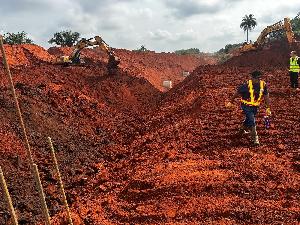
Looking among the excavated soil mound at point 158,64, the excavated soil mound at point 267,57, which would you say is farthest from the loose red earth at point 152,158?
the excavated soil mound at point 158,64

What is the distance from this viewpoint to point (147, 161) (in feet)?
27.1

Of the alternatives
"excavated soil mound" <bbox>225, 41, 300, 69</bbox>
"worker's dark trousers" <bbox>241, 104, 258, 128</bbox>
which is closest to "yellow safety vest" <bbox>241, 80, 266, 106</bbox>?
"worker's dark trousers" <bbox>241, 104, 258, 128</bbox>

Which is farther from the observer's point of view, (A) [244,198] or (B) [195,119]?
(B) [195,119]

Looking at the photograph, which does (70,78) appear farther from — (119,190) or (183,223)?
(183,223)

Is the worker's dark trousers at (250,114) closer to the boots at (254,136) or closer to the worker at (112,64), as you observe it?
the boots at (254,136)

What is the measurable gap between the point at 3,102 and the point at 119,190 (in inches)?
205

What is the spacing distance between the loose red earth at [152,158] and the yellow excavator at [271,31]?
6.46m

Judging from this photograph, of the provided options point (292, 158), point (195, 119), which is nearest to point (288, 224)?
point (292, 158)

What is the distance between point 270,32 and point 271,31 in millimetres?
251

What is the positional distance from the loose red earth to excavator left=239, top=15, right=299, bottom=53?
6464 mm

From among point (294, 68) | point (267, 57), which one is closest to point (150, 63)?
point (267, 57)

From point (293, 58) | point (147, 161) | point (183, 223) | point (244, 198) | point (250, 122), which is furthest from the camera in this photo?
point (293, 58)

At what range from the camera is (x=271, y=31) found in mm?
23469

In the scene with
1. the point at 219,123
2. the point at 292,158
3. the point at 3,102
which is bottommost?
the point at 292,158
